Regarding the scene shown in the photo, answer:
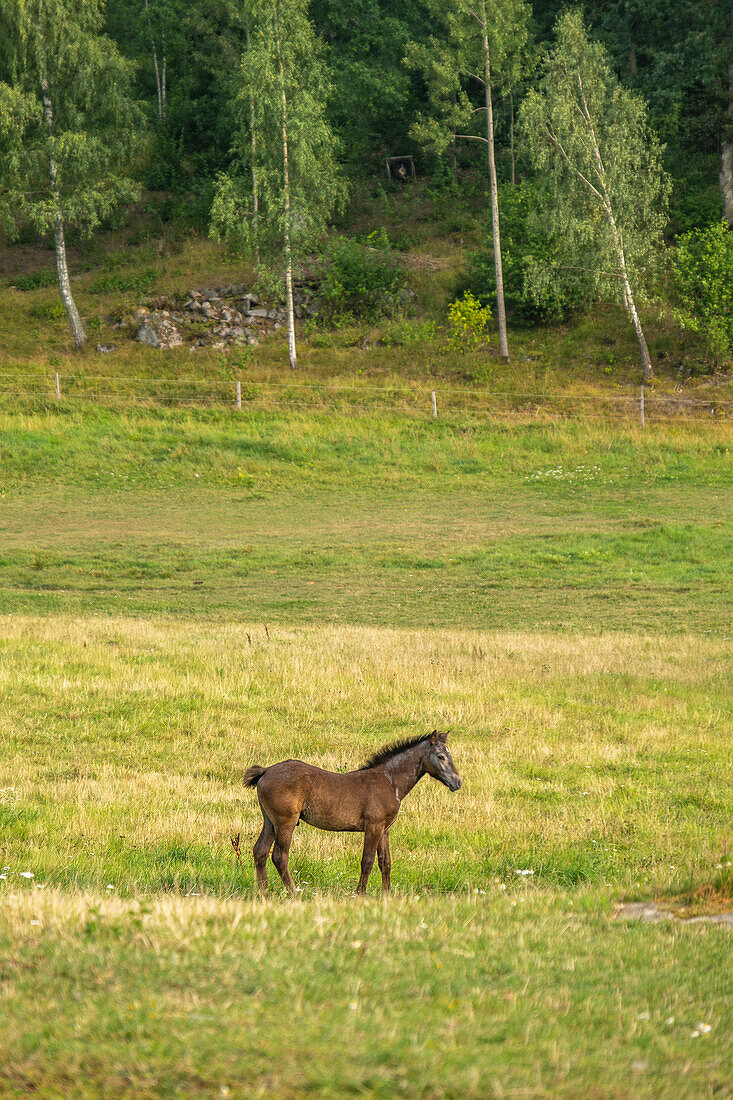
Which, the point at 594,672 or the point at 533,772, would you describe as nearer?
the point at 533,772

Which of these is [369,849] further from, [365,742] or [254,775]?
[365,742]

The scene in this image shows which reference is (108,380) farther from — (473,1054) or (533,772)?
(473,1054)

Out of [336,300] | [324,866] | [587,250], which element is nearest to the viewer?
[324,866]

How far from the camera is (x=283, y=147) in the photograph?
152ft

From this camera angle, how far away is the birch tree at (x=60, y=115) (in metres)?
45.1

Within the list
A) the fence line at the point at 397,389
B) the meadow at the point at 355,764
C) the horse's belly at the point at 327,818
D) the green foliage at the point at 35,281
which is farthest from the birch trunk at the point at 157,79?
the horse's belly at the point at 327,818

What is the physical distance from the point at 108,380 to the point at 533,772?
119 ft

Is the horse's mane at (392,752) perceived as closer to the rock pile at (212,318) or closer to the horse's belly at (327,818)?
the horse's belly at (327,818)

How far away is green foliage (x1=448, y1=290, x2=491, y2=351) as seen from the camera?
161 ft

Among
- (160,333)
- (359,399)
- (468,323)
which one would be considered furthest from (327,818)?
(160,333)

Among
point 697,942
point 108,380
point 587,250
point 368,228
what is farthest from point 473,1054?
point 368,228

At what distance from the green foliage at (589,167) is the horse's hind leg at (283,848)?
43.1m

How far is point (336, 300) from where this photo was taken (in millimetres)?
53844

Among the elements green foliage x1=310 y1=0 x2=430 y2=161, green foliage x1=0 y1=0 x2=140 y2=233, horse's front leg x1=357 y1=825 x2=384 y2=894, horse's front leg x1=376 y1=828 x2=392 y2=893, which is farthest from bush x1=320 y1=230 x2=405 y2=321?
horse's front leg x1=357 y1=825 x2=384 y2=894
